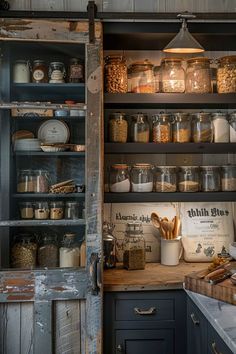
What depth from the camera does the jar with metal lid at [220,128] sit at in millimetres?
2809

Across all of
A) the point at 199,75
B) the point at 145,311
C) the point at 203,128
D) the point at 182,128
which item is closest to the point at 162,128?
the point at 182,128

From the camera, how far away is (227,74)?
2.76 meters

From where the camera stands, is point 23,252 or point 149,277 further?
point 149,277

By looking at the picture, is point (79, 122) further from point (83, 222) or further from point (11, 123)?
point (83, 222)

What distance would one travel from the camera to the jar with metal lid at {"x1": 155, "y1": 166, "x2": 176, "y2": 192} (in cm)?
282

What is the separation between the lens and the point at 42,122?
2.57 m

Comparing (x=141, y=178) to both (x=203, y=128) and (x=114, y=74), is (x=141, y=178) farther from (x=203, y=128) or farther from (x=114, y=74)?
(x=114, y=74)

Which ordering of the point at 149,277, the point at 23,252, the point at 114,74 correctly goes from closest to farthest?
the point at 23,252 → the point at 149,277 → the point at 114,74

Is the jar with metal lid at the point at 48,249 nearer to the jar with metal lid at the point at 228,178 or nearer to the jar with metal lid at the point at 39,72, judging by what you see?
the jar with metal lid at the point at 39,72

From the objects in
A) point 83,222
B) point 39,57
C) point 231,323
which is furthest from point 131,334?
point 39,57

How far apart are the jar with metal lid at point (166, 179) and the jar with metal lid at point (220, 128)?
1.01 ft

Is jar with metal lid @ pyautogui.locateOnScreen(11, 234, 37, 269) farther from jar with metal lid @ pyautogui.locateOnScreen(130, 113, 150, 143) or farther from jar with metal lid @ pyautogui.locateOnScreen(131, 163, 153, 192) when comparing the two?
jar with metal lid @ pyautogui.locateOnScreen(130, 113, 150, 143)

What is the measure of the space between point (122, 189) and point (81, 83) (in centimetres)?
64

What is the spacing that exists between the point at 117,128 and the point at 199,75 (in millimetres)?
543
